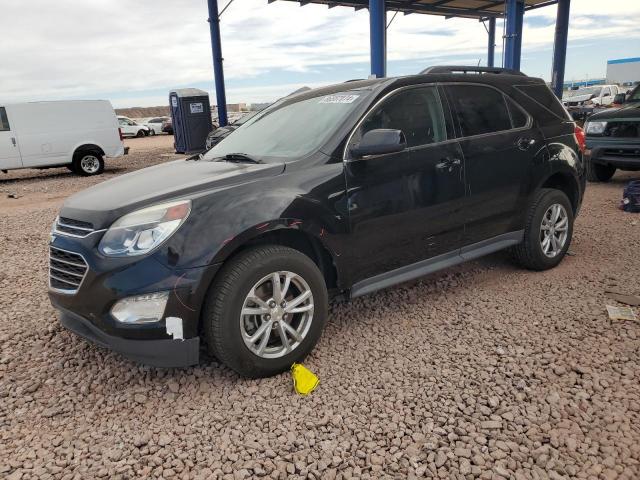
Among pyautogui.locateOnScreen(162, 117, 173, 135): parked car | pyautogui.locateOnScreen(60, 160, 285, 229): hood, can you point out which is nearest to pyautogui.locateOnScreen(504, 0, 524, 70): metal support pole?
pyautogui.locateOnScreen(60, 160, 285, 229): hood

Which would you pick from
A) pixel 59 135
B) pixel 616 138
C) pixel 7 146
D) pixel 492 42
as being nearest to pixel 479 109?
pixel 616 138

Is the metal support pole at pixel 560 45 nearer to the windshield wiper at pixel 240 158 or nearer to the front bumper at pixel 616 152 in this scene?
the front bumper at pixel 616 152

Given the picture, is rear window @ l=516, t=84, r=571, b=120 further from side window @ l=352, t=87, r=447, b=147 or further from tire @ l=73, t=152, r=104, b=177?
tire @ l=73, t=152, r=104, b=177

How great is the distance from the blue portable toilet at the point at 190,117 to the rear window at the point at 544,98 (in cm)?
1250

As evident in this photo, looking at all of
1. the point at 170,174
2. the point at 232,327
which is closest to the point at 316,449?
the point at 232,327

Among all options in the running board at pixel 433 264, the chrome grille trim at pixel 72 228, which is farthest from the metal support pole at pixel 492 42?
the chrome grille trim at pixel 72 228

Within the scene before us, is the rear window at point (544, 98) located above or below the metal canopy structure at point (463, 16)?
below

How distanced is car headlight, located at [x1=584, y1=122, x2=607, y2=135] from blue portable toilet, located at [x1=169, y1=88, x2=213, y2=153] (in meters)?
11.1

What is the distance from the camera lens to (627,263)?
462 cm

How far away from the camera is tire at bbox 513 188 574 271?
4.30 meters

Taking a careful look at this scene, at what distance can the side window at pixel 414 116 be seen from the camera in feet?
11.3

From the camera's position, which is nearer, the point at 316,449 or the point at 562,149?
the point at 316,449

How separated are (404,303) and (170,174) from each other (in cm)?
207

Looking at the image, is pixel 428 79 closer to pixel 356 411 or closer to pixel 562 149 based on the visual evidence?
pixel 562 149
